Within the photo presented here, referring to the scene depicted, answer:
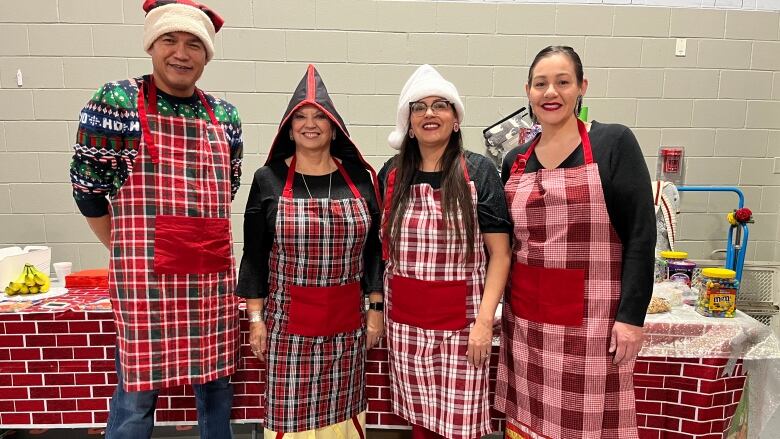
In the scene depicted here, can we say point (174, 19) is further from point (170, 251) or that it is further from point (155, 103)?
point (170, 251)

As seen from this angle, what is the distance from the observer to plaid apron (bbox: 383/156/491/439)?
1496mm

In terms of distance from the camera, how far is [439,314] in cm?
150

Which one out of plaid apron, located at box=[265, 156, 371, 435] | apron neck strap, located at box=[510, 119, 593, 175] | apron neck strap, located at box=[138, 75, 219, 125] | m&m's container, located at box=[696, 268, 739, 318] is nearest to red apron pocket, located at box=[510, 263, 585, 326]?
apron neck strap, located at box=[510, 119, 593, 175]

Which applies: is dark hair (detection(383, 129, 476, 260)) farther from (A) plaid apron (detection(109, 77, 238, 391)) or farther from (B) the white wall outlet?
(B) the white wall outlet

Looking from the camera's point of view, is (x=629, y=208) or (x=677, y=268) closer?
(x=629, y=208)

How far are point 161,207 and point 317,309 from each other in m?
0.58

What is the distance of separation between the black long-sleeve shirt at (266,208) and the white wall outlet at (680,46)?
2.58 metres

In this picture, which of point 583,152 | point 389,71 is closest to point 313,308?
point 583,152

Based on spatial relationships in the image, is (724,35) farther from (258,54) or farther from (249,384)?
(249,384)

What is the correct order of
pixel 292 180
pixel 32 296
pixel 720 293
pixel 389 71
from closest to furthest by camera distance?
pixel 292 180, pixel 720 293, pixel 32 296, pixel 389 71

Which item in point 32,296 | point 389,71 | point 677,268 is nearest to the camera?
point 32,296

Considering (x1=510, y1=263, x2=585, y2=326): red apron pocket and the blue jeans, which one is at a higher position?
(x1=510, y1=263, x2=585, y2=326): red apron pocket

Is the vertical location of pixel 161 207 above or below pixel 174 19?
below

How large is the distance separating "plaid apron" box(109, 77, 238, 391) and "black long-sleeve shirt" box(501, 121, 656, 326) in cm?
118
